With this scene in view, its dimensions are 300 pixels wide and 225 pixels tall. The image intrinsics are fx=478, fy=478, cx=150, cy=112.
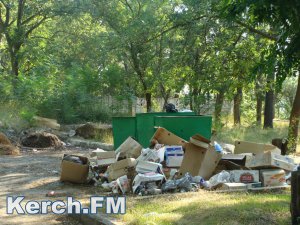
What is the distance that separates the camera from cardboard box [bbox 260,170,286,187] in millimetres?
7949

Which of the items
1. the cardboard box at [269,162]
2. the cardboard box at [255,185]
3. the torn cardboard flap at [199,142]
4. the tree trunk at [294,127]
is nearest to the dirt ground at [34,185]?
the torn cardboard flap at [199,142]

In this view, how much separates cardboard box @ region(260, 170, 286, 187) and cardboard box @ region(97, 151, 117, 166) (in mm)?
3021

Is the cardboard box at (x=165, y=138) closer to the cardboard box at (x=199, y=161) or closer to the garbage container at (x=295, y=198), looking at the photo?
the cardboard box at (x=199, y=161)

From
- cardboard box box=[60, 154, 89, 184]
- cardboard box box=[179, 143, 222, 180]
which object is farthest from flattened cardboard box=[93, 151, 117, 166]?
cardboard box box=[179, 143, 222, 180]

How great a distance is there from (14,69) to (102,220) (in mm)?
22159

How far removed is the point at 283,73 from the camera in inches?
238

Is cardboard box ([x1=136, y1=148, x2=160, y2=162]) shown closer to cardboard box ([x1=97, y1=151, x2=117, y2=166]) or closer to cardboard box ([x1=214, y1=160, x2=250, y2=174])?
cardboard box ([x1=97, y1=151, x2=117, y2=166])

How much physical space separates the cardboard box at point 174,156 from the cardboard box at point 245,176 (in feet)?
3.83

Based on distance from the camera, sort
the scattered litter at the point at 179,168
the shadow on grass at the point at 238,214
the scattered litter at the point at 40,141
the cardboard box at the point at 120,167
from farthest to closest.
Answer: the scattered litter at the point at 40,141
the cardboard box at the point at 120,167
the scattered litter at the point at 179,168
the shadow on grass at the point at 238,214

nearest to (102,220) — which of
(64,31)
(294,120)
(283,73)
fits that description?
(283,73)

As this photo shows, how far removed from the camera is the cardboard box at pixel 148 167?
8289 millimetres

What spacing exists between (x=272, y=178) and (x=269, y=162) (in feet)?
1.07

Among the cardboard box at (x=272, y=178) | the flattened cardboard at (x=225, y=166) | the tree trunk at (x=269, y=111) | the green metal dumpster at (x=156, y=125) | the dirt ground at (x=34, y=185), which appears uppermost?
Result: the tree trunk at (x=269, y=111)

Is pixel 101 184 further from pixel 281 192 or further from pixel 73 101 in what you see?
pixel 73 101
